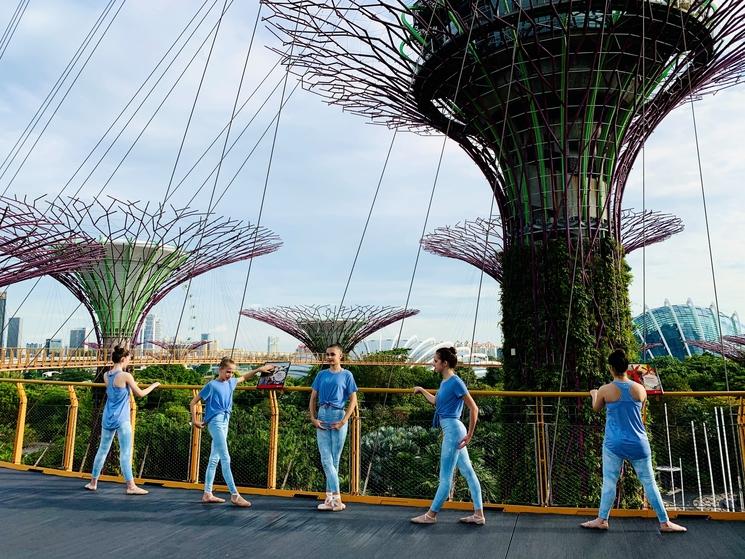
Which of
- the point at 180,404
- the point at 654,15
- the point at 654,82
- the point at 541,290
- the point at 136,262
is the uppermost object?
the point at 654,15

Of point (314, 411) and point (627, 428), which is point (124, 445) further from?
point (627, 428)

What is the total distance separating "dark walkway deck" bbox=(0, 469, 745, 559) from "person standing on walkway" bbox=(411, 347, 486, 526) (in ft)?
0.59

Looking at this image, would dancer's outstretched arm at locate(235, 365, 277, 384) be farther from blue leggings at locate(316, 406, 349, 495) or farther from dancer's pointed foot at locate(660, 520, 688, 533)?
dancer's pointed foot at locate(660, 520, 688, 533)

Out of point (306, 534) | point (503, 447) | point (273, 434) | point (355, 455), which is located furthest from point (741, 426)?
point (273, 434)

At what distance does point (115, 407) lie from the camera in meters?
5.55

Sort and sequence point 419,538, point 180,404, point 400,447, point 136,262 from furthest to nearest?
point 180,404 < point 136,262 < point 400,447 < point 419,538

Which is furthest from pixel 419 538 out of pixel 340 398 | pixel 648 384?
pixel 648 384

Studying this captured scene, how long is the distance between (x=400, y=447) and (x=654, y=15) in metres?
10.8

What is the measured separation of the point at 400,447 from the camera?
1115 cm

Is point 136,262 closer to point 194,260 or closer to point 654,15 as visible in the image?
point 194,260

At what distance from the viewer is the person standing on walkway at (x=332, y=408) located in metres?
4.91

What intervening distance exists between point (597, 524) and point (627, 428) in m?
0.86

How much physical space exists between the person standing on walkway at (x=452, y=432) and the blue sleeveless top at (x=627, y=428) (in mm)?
1015

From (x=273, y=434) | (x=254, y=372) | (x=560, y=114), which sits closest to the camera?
(x=254, y=372)
